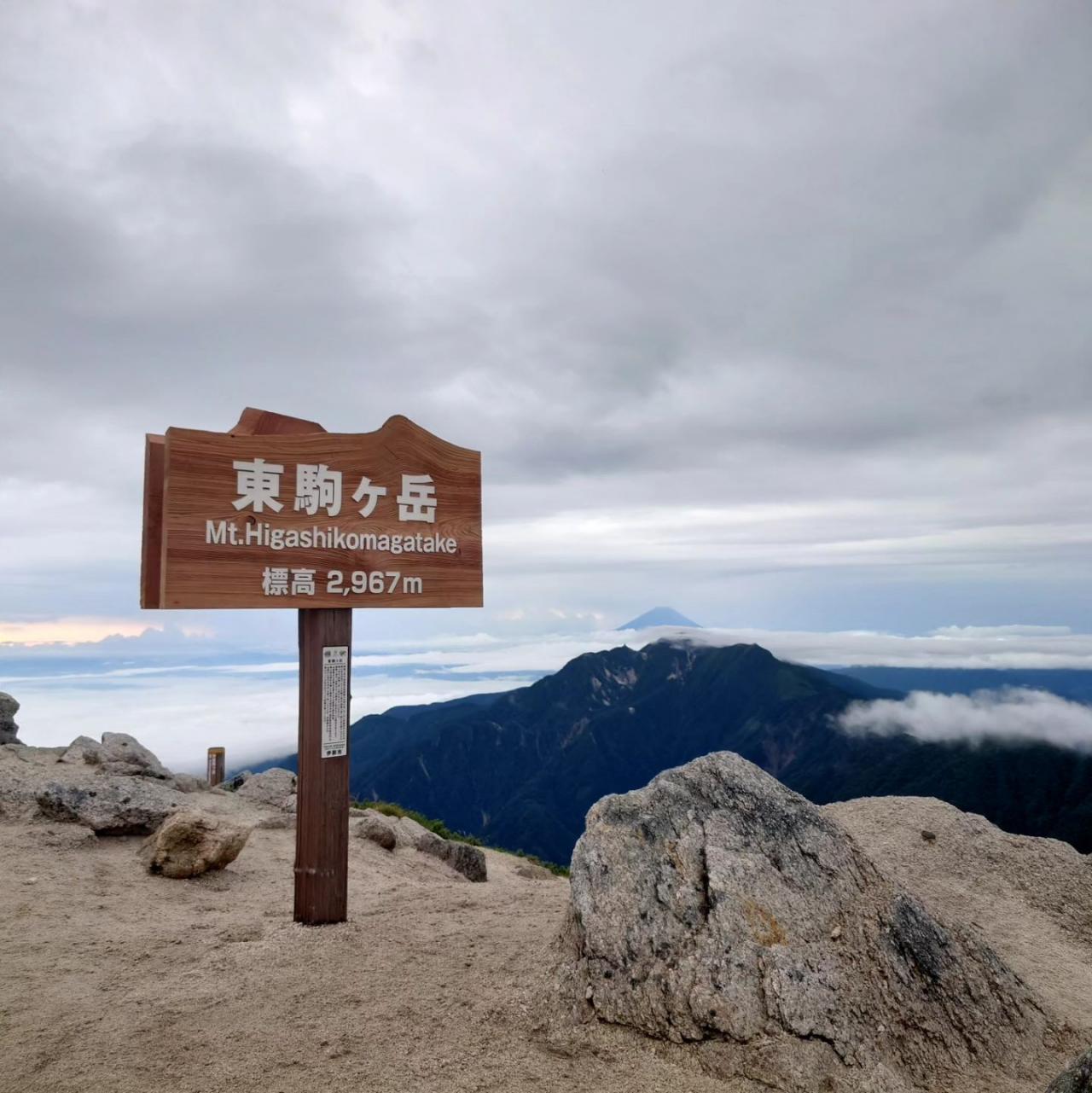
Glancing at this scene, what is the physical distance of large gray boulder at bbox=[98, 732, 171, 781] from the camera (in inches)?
623

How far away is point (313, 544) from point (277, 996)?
408cm

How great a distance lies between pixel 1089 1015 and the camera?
670cm

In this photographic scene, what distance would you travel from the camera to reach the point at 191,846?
10469 mm

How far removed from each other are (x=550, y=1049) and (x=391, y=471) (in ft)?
18.8

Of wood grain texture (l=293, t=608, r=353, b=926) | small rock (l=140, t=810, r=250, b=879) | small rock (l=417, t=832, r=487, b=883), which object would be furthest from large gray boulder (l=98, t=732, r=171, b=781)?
wood grain texture (l=293, t=608, r=353, b=926)

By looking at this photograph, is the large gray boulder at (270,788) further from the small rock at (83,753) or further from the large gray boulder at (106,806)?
the large gray boulder at (106,806)

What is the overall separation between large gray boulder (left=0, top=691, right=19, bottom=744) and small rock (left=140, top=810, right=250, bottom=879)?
36.8 ft

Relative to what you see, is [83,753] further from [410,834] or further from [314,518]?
[314,518]

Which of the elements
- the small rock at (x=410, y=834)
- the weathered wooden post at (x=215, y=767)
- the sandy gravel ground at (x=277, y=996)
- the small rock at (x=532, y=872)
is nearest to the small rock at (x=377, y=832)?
the small rock at (x=410, y=834)

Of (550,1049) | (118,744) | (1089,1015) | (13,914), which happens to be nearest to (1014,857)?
(1089,1015)

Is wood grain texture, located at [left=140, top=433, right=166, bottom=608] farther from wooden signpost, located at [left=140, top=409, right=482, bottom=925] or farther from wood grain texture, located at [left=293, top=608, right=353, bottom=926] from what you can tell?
wood grain texture, located at [left=293, top=608, right=353, bottom=926]

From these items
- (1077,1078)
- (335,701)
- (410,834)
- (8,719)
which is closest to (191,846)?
(335,701)

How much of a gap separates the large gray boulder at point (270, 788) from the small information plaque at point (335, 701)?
8782mm

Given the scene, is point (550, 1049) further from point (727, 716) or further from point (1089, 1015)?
point (727, 716)
